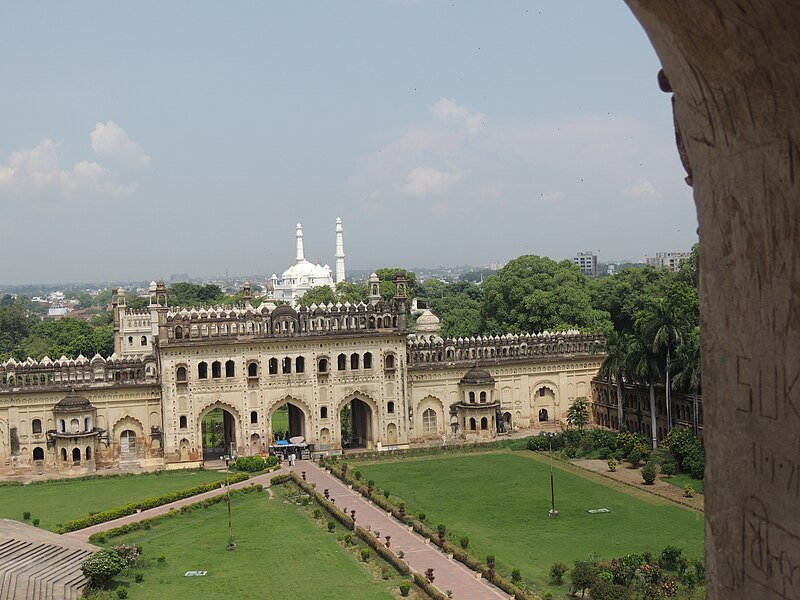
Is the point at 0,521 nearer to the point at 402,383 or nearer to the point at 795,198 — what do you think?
the point at 402,383

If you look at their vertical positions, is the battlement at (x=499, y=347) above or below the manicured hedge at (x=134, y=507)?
above

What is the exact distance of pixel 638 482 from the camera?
116 ft

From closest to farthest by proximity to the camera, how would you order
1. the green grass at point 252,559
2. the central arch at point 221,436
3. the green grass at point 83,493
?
the green grass at point 252,559
the green grass at point 83,493
the central arch at point 221,436

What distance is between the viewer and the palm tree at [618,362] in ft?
142

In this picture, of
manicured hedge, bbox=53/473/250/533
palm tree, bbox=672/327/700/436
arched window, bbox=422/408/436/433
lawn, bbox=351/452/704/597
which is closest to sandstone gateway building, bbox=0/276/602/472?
arched window, bbox=422/408/436/433

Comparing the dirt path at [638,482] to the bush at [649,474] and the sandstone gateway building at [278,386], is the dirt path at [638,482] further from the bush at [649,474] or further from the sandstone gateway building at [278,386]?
the sandstone gateway building at [278,386]

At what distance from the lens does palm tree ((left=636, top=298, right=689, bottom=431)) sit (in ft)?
130

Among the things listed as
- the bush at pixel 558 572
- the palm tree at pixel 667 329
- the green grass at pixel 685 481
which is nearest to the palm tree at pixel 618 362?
the palm tree at pixel 667 329

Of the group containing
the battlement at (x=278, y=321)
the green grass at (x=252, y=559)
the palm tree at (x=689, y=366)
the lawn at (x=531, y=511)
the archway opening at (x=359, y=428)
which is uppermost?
the battlement at (x=278, y=321)

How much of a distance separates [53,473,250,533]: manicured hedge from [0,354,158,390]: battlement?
7.77 metres

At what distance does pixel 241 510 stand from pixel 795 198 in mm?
31733

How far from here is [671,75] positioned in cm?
489

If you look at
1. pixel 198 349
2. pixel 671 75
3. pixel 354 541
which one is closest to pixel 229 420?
pixel 198 349

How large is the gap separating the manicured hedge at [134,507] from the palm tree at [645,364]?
664 inches
